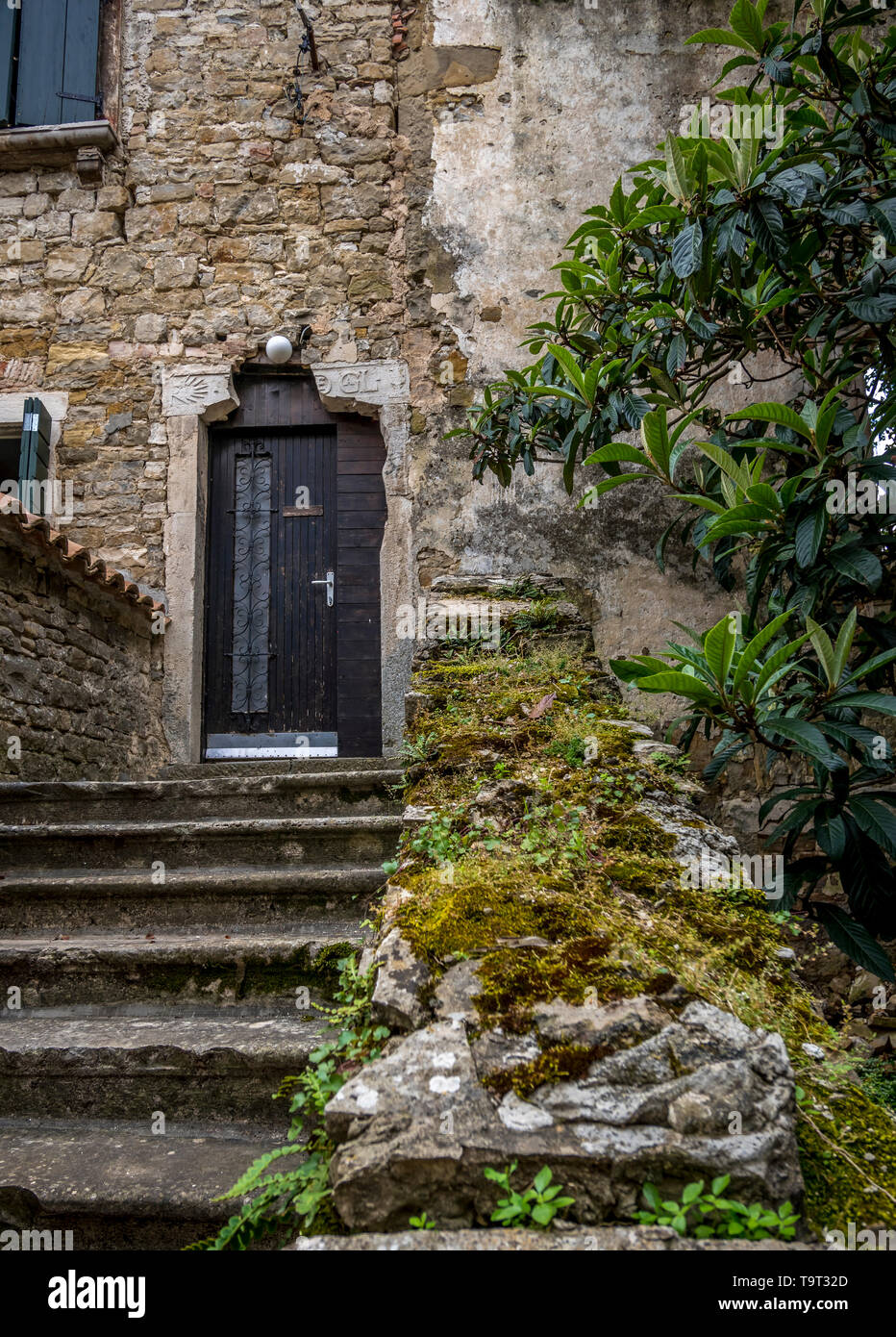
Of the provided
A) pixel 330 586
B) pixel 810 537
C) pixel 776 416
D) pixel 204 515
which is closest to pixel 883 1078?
pixel 810 537

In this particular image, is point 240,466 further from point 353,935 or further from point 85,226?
point 353,935

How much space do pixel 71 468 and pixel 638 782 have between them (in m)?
4.33

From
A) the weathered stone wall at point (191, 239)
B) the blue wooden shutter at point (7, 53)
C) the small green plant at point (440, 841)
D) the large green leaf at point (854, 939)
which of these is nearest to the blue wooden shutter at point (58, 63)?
the blue wooden shutter at point (7, 53)

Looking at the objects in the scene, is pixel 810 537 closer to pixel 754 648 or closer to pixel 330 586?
pixel 754 648

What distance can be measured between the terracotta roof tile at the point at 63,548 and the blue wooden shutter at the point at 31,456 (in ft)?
3.25

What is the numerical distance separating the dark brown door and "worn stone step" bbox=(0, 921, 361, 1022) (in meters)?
2.64

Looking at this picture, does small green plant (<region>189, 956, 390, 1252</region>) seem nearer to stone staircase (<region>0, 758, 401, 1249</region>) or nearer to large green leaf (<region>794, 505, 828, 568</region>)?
stone staircase (<region>0, 758, 401, 1249</region>)

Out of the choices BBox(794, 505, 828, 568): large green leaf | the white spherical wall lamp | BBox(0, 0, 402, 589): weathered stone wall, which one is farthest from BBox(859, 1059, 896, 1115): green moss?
the white spherical wall lamp

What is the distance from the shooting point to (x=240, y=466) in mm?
5160

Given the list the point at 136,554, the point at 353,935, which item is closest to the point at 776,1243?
the point at 353,935

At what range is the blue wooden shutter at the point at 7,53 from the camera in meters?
5.08

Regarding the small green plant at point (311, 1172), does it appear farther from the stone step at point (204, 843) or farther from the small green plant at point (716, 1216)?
the stone step at point (204, 843)

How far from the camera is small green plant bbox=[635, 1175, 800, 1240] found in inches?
35.3

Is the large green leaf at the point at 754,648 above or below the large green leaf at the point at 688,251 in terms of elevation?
below
